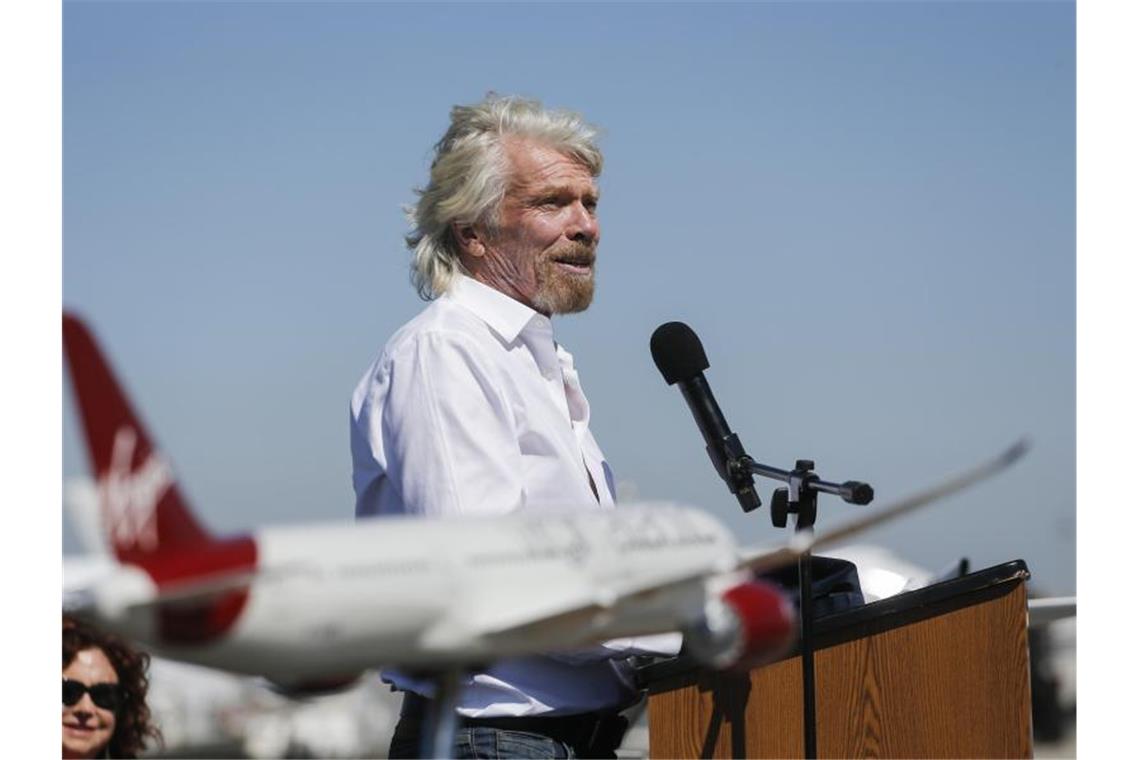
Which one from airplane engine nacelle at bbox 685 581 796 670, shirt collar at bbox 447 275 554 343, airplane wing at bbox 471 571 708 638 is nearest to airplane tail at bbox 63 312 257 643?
airplane wing at bbox 471 571 708 638

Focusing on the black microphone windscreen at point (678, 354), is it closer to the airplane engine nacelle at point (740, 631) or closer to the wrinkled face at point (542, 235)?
the wrinkled face at point (542, 235)

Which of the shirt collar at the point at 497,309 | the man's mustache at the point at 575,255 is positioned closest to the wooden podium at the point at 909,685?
the shirt collar at the point at 497,309

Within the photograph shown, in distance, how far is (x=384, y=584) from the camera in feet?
5.98

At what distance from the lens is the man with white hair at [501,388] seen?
2771 mm

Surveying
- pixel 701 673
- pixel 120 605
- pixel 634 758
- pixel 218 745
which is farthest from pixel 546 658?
pixel 218 745

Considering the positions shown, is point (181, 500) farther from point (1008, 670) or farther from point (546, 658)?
point (1008, 670)

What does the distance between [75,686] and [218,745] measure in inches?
396

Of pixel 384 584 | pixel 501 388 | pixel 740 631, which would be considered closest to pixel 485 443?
pixel 501 388

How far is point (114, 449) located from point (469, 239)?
1721 mm

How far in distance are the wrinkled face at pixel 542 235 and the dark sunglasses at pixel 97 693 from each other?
128 centimetres

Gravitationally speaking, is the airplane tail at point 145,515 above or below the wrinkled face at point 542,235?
below

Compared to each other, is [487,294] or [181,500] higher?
[487,294]

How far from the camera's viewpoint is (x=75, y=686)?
3.55 meters

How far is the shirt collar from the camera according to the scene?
316 cm
